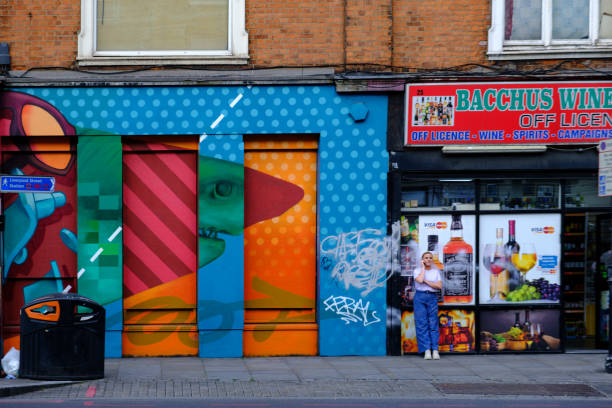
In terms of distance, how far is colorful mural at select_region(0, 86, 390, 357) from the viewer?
12227 millimetres

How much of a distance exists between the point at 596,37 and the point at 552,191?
8.55 ft

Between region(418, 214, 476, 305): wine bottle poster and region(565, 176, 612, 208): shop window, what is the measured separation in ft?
5.41

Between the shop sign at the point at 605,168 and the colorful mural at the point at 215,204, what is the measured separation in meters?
3.29

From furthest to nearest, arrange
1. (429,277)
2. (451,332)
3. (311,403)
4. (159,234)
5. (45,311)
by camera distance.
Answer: (451,332), (159,234), (429,277), (45,311), (311,403)

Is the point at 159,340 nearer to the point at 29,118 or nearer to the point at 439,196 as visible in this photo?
the point at 29,118

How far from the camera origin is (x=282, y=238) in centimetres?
1260

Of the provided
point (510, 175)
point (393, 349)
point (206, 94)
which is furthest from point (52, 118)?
point (510, 175)

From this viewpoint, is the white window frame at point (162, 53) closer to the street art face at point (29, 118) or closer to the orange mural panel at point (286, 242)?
the street art face at point (29, 118)

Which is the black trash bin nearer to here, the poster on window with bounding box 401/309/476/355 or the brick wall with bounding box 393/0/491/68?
the poster on window with bounding box 401/309/476/355

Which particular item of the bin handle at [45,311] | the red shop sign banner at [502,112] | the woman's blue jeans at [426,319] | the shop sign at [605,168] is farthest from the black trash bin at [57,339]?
the shop sign at [605,168]

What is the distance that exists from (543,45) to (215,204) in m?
5.93

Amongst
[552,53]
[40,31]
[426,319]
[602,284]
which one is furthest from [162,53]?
[602,284]

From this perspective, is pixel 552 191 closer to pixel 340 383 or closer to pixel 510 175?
pixel 510 175

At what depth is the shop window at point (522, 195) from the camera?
1268cm
